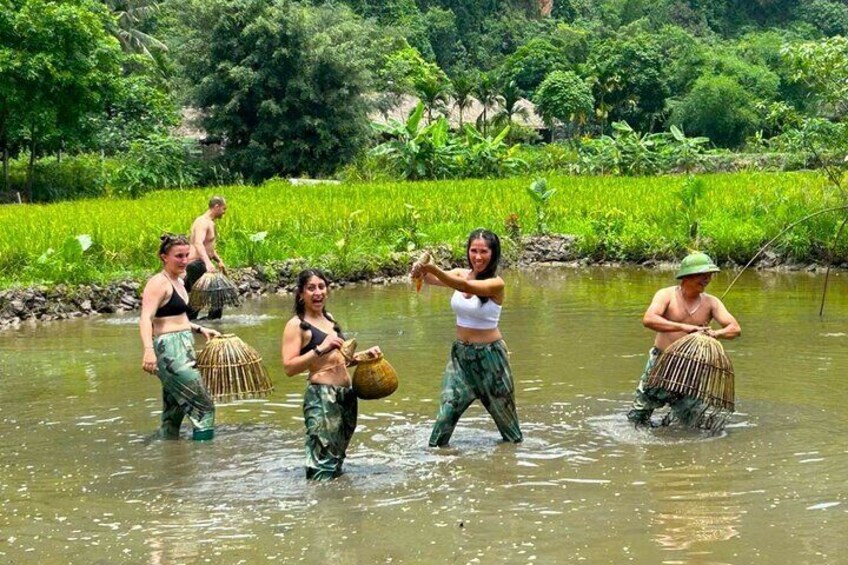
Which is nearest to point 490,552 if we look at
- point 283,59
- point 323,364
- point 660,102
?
point 323,364

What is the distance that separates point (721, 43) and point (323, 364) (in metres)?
70.4

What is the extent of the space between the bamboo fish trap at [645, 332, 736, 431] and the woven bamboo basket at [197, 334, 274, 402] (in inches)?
102

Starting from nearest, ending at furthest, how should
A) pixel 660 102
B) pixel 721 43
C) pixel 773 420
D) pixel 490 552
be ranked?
pixel 490 552
pixel 773 420
pixel 660 102
pixel 721 43

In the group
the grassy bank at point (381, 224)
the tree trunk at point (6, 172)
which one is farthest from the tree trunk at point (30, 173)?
the grassy bank at point (381, 224)

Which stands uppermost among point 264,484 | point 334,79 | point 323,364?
point 334,79

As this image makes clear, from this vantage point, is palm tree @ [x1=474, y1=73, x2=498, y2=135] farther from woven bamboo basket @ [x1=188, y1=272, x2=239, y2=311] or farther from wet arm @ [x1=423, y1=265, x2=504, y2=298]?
wet arm @ [x1=423, y1=265, x2=504, y2=298]

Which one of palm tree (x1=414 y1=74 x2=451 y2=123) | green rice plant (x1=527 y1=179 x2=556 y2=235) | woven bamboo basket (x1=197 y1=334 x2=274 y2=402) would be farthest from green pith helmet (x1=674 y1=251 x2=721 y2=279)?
palm tree (x1=414 y1=74 x2=451 y2=123)

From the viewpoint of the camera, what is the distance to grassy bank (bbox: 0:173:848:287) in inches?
647

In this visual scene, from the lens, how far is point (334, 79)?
34594 mm

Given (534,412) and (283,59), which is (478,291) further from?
(283,59)

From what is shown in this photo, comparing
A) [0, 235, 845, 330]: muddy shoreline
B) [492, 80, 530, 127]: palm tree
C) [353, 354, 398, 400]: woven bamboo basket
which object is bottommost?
[0, 235, 845, 330]: muddy shoreline

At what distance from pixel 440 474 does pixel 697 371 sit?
175 cm

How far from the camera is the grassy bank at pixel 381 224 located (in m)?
16.4

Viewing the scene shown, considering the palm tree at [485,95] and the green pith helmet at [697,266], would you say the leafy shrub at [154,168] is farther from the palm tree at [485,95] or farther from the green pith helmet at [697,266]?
the green pith helmet at [697,266]
